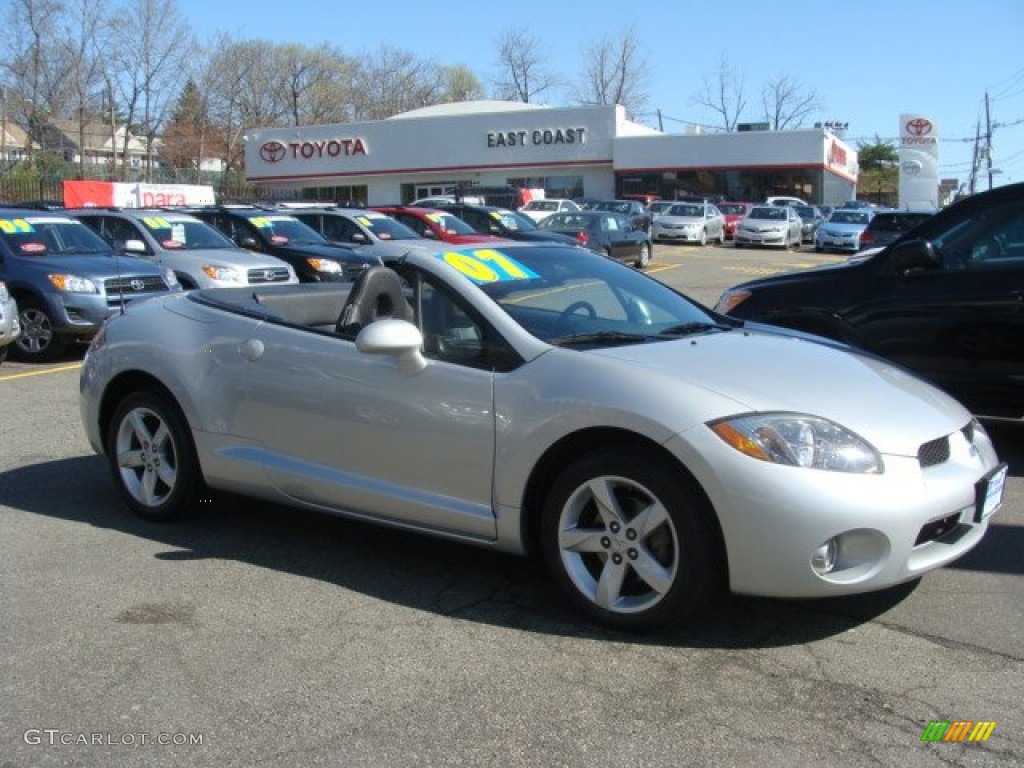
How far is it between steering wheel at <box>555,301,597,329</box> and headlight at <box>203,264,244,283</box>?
9.57 metres

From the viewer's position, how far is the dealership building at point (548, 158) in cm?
4731

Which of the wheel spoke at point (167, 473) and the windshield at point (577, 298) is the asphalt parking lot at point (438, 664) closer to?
the wheel spoke at point (167, 473)

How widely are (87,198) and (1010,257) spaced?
2813cm

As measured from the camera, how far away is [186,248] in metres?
14.3

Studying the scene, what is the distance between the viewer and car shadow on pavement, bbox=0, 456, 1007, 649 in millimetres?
4090

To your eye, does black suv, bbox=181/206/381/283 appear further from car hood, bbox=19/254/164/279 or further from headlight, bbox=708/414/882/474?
headlight, bbox=708/414/882/474

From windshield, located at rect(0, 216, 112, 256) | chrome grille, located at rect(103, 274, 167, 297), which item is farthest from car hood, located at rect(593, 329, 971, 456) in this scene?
windshield, located at rect(0, 216, 112, 256)

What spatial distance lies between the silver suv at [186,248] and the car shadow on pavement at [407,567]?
7.32 m

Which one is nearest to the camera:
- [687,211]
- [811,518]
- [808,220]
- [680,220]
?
→ [811,518]

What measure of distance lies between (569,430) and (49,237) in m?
10.7

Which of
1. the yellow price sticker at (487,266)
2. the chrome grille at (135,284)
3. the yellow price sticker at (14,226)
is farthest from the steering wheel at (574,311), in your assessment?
the yellow price sticker at (14,226)

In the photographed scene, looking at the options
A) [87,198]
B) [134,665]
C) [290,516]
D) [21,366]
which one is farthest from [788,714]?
[87,198]

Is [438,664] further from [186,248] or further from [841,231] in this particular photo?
[841,231]

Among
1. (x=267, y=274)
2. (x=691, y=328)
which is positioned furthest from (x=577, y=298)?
(x=267, y=274)
